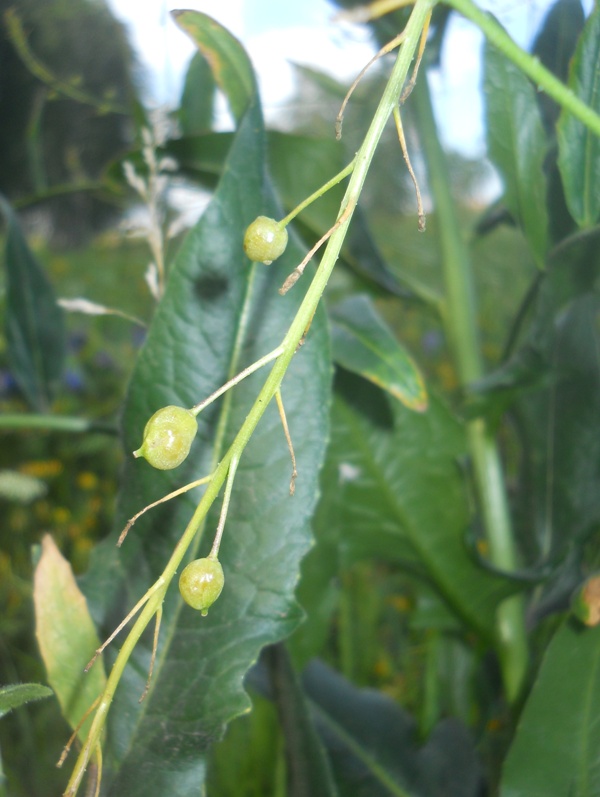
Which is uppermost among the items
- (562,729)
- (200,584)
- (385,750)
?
(200,584)

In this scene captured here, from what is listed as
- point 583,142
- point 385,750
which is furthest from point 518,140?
point 385,750

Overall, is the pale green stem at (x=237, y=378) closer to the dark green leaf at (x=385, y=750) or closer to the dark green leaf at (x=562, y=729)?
the dark green leaf at (x=562, y=729)

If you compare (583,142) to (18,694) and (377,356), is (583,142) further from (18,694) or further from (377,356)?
(18,694)

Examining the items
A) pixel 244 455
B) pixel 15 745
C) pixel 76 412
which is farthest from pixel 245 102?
pixel 76 412

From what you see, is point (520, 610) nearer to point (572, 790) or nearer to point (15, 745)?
point (572, 790)

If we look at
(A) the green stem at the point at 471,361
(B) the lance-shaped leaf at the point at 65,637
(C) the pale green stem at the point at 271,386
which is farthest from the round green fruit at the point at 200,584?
(A) the green stem at the point at 471,361

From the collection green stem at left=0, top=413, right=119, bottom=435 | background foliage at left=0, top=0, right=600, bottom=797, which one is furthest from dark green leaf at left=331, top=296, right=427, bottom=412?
green stem at left=0, top=413, right=119, bottom=435

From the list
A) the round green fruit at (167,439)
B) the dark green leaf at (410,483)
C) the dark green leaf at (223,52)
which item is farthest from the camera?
the dark green leaf at (410,483)

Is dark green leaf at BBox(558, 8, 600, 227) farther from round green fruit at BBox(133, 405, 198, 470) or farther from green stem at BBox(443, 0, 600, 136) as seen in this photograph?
round green fruit at BBox(133, 405, 198, 470)
